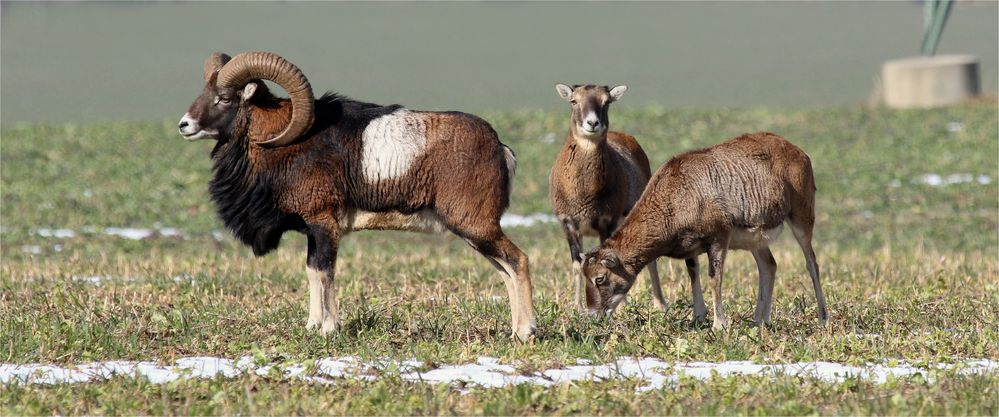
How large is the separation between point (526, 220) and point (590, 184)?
1233 cm

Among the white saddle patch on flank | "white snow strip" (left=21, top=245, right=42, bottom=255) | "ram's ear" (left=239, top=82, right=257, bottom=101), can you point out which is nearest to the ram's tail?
the white saddle patch on flank

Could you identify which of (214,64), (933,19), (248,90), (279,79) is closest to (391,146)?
(279,79)

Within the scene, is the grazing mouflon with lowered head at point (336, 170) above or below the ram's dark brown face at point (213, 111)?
below

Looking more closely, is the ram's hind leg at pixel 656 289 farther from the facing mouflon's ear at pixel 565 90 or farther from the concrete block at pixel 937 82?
the concrete block at pixel 937 82

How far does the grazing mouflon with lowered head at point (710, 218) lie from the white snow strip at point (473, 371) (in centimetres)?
156

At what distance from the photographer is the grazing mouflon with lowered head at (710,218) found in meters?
10.7

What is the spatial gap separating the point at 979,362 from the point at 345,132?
500cm

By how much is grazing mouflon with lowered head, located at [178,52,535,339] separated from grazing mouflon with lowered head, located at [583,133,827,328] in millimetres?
991

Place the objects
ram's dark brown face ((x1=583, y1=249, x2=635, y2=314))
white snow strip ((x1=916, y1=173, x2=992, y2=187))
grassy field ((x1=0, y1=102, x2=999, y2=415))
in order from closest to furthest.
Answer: grassy field ((x1=0, y1=102, x2=999, y2=415)) → ram's dark brown face ((x1=583, y1=249, x2=635, y2=314)) → white snow strip ((x1=916, y1=173, x2=992, y2=187))

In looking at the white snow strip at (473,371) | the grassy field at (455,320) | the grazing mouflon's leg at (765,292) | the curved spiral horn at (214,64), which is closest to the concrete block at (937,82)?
the grassy field at (455,320)

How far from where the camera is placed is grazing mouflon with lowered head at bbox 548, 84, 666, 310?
12.2 m

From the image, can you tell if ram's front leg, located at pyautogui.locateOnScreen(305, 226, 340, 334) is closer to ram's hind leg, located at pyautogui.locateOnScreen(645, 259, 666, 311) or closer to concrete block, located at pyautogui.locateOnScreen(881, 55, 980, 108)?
ram's hind leg, located at pyautogui.locateOnScreen(645, 259, 666, 311)

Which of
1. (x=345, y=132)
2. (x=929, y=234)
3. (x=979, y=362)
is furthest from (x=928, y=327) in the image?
(x=929, y=234)

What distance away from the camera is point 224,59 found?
1084 cm
